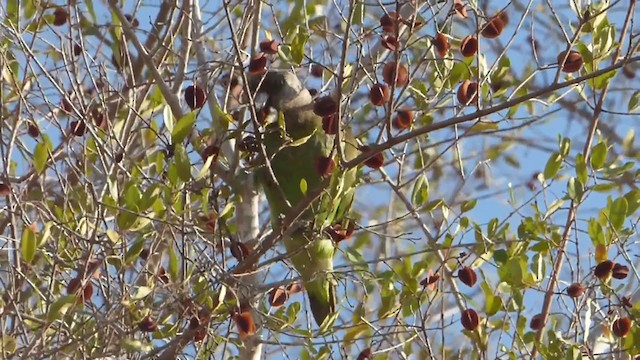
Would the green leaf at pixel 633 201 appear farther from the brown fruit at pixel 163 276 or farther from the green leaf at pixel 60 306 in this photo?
the green leaf at pixel 60 306

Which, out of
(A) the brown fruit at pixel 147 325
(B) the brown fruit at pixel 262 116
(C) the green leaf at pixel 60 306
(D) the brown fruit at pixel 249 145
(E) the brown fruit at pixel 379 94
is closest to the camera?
(C) the green leaf at pixel 60 306

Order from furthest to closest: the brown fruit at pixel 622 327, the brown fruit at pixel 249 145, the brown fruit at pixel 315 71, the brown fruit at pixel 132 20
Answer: the brown fruit at pixel 315 71, the brown fruit at pixel 132 20, the brown fruit at pixel 249 145, the brown fruit at pixel 622 327

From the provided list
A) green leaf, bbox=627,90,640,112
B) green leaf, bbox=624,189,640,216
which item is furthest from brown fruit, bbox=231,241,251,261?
green leaf, bbox=627,90,640,112

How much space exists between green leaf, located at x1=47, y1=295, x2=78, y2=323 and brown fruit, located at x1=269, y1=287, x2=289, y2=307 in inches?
30.5

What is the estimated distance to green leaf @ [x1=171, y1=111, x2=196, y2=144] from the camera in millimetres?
3016

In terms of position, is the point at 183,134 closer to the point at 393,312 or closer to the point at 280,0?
the point at 393,312

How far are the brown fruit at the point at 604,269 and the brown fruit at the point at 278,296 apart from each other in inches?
40.7

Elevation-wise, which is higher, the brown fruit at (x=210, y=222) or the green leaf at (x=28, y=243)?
the brown fruit at (x=210, y=222)

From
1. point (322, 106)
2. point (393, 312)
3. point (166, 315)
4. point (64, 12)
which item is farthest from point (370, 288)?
point (64, 12)

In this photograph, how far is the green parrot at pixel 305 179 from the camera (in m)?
3.23

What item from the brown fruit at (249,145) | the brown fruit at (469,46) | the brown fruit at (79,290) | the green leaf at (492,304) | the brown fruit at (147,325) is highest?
the brown fruit at (469,46)

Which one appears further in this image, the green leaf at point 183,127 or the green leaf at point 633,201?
the green leaf at point 633,201

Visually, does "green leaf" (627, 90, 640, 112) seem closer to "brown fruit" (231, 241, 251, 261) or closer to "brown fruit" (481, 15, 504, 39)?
"brown fruit" (481, 15, 504, 39)

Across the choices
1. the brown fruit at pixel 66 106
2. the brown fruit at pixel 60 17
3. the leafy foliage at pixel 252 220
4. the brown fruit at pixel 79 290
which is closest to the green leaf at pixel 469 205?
→ the leafy foliage at pixel 252 220
